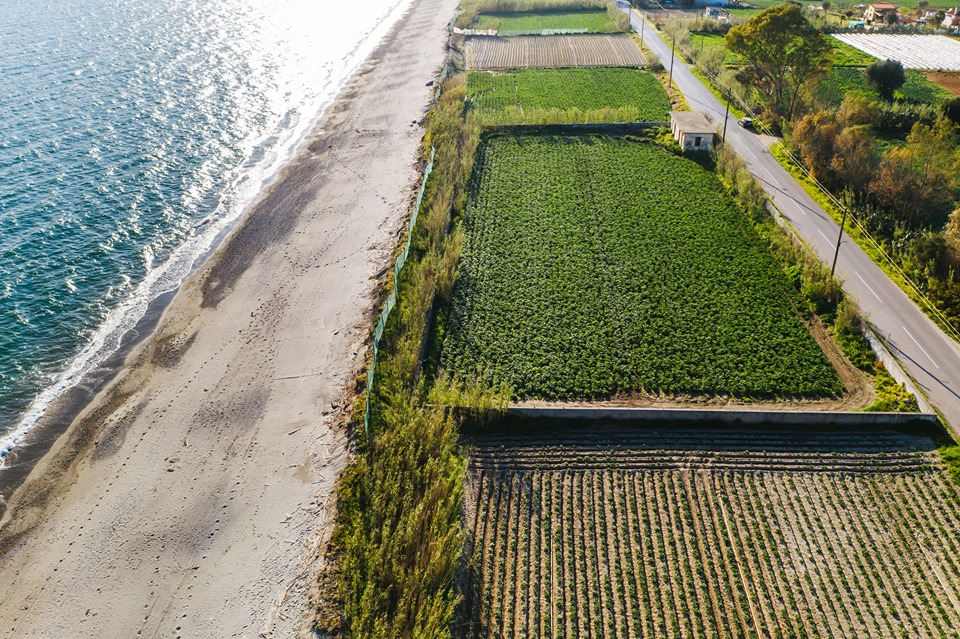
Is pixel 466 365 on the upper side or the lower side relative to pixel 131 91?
lower

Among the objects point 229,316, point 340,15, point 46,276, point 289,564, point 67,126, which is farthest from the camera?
point 340,15

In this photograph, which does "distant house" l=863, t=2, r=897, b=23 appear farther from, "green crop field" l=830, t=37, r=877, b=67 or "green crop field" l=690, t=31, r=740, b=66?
"green crop field" l=690, t=31, r=740, b=66

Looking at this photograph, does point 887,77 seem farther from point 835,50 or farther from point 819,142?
point 819,142

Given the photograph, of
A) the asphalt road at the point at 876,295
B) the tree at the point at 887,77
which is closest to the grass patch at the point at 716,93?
the asphalt road at the point at 876,295

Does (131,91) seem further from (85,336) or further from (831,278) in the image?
(831,278)

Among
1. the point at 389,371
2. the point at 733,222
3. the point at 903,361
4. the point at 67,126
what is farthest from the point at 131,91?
the point at 903,361

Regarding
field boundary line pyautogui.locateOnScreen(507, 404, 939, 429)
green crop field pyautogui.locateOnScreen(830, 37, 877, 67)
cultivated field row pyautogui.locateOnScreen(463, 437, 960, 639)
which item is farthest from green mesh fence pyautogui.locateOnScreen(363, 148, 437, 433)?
green crop field pyautogui.locateOnScreen(830, 37, 877, 67)

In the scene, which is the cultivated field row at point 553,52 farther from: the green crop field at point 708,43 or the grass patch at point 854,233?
the grass patch at point 854,233
